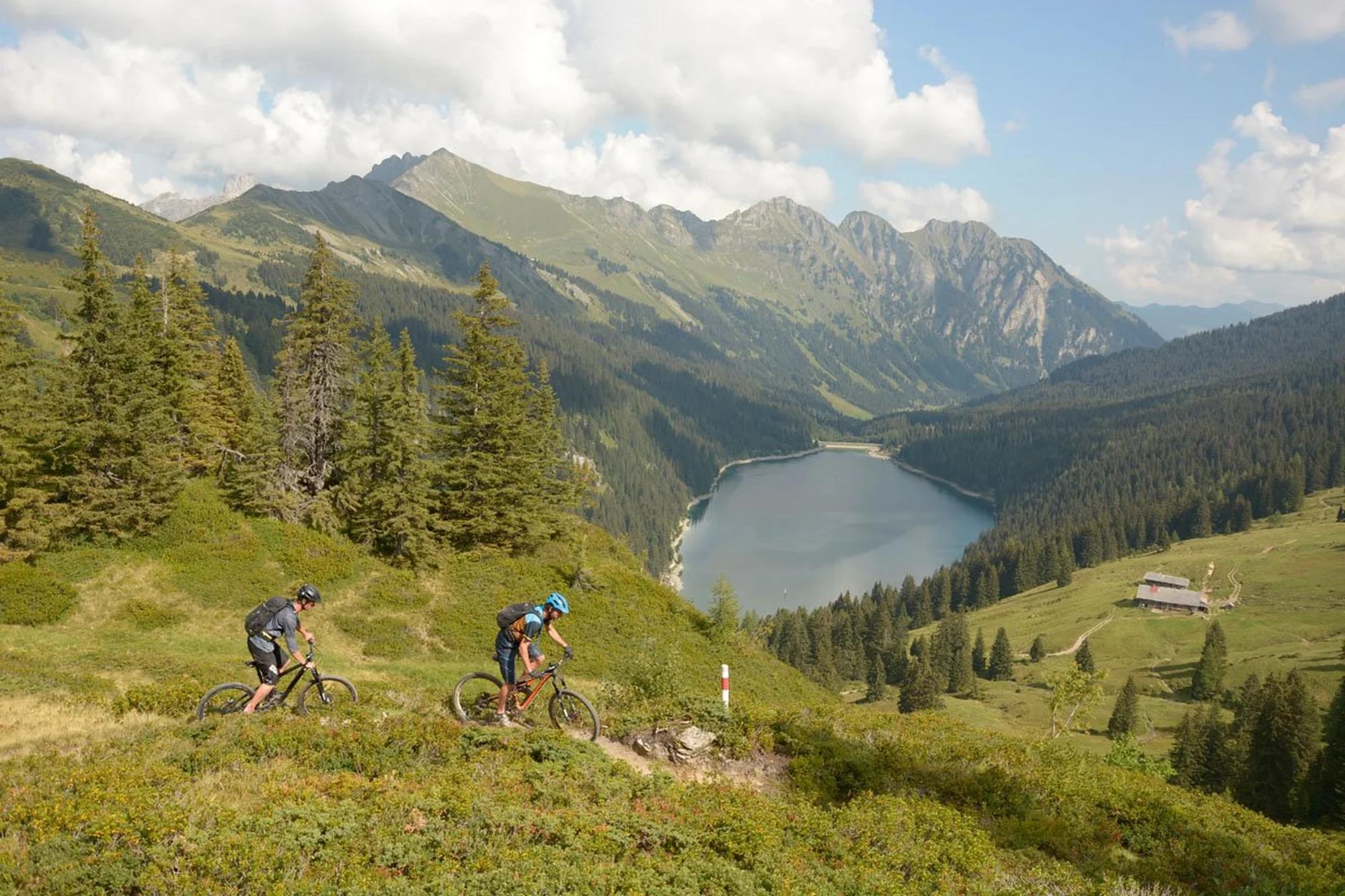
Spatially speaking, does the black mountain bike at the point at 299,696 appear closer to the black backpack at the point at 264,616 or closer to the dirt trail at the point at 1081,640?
the black backpack at the point at 264,616

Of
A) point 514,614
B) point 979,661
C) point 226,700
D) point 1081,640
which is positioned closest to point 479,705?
point 514,614

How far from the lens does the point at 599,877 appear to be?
28.4 ft

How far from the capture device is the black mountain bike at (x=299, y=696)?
14.3 meters

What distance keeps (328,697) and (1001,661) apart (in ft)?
353

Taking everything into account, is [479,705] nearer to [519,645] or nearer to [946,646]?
[519,645]

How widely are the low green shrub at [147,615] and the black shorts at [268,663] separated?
56.5ft

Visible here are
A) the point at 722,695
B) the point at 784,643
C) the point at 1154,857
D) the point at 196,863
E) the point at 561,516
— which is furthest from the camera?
the point at 784,643

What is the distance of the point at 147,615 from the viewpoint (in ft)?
89.4

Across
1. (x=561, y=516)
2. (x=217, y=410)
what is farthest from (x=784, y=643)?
(x=217, y=410)

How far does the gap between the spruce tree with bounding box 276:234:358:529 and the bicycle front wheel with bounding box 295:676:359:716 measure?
22161 millimetres

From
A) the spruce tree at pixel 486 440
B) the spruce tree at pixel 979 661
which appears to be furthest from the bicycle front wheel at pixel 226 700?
the spruce tree at pixel 979 661

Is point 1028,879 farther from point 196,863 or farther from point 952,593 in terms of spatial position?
point 952,593

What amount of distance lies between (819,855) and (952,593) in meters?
153

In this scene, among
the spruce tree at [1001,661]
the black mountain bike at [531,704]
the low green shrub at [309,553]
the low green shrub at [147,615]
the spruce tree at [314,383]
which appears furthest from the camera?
the spruce tree at [1001,661]
